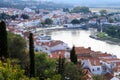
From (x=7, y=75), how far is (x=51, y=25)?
2973 cm

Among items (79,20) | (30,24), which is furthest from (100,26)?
(30,24)

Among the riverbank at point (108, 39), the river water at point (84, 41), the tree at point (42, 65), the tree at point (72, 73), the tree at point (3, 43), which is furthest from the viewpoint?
the riverbank at point (108, 39)

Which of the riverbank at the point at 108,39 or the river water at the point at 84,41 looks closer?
the river water at the point at 84,41

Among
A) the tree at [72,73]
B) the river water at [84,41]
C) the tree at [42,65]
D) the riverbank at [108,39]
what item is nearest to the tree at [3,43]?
the tree at [42,65]

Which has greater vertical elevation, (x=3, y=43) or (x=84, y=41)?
(x=3, y=43)

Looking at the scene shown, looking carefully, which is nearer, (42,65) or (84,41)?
(42,65)

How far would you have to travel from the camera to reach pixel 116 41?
26.7m

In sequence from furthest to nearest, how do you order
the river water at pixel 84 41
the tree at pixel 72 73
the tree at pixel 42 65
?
the river water at pixel 84 41
the tree at pixel 72 73
the tree at pixel 42 65

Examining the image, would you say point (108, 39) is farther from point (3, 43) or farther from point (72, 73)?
point (3, 43)

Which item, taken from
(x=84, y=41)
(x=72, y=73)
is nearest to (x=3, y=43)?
(x=72, y=73)

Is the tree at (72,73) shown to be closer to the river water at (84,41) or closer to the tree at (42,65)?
the tree at (42,65)

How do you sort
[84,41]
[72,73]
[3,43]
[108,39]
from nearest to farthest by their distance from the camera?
1. [3,43]
2. [72,73]
3. [84,41]
4. [108,39]

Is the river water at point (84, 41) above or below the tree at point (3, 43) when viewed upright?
below

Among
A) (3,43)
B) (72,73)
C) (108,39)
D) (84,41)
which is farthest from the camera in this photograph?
(108,39)
